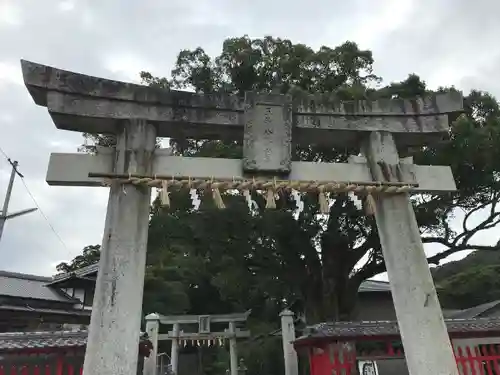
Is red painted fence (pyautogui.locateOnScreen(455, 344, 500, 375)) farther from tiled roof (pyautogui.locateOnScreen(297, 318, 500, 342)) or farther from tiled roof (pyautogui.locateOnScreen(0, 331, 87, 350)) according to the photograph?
tiled roof (pyautogui.locateOnScreen(0, 331, 87, 350))

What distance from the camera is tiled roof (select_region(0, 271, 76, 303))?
17814mm

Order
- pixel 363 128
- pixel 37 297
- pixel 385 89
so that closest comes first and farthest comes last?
pixel 363 128, pixel 385 89, pixel 37 297

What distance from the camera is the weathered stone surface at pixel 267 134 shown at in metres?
4.97

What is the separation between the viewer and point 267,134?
5.10 m

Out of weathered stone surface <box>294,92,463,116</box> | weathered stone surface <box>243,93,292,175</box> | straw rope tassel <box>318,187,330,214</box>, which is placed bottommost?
straw rope tassel <box>318,187,330,214</box>

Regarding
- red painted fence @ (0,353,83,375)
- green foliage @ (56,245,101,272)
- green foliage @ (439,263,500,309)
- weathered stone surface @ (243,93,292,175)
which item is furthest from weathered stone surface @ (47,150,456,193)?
green foliage @ (56,245,101,272)

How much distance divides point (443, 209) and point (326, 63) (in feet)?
20.7

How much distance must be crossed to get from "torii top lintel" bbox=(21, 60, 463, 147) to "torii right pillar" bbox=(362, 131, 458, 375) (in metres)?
0.35

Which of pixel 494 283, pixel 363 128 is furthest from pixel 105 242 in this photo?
pixel 494 283

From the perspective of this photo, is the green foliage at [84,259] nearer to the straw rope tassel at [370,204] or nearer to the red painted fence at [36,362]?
the red painted fence at [36,362]

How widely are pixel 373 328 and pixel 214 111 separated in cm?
731

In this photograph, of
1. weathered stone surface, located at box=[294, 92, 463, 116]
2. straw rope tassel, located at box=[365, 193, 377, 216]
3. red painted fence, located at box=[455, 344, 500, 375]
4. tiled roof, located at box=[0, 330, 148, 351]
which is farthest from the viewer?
red painted fence, located at box=[455, 344, 500, 375]

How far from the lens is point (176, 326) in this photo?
15.4 meters

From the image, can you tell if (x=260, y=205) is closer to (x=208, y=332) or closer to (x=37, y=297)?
→ (x=208, y=332)
